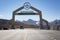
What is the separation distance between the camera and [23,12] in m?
95.6

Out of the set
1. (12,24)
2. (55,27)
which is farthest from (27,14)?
(55,27)

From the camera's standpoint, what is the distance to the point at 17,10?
97.3m

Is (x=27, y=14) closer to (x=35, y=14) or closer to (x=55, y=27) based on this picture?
(x=35, y=14)

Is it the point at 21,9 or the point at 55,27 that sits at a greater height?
the point at 21,9

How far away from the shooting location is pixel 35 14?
96.3 m

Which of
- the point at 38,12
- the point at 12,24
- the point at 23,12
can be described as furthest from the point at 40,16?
the point at 12,24

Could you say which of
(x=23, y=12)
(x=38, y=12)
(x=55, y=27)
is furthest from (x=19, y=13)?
(x=55, y=27)

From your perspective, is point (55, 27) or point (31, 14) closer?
point (55, 27)

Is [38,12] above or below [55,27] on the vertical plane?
above

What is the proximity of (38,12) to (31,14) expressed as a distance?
11.9 feet

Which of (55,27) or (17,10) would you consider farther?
(17,10)

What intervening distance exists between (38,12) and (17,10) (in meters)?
10.5

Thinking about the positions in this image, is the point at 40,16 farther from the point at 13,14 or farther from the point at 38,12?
the point at 13,14

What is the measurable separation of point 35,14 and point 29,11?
10.8 ft
